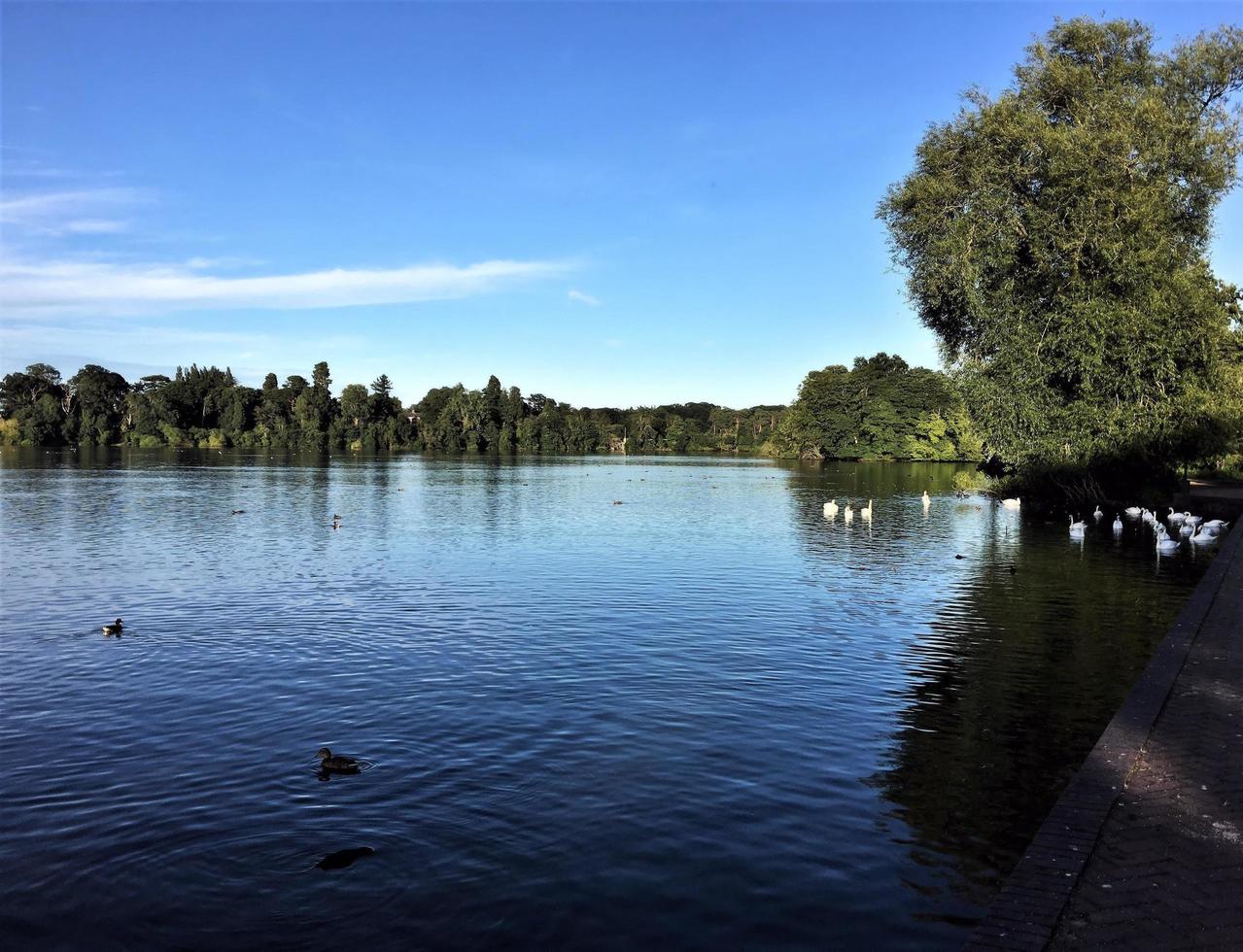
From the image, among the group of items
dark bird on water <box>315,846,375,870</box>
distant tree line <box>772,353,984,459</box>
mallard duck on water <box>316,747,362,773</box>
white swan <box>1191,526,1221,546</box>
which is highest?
distant tree line <box>772,353,984,459</box>

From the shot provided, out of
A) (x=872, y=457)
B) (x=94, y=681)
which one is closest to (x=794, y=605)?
(x=94, y=681)

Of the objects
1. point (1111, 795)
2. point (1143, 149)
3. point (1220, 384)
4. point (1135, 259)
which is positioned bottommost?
point (1111, 795)

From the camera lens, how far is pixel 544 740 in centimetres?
1130

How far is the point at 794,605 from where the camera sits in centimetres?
2081

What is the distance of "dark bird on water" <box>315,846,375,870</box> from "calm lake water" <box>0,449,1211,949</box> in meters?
0.14

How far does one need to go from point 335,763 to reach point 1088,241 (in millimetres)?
34325

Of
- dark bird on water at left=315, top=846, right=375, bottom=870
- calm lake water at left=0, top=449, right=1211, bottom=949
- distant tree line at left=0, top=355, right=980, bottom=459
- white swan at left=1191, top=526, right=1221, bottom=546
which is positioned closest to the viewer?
calm lake water at left=0, top=449, right=1211, bottom=949

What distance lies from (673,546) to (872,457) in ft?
364

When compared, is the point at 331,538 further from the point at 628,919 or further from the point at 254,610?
the point at 628,919

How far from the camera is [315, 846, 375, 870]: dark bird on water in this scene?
26.4 ft

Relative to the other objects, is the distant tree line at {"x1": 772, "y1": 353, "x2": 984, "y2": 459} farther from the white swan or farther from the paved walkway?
the paved walkway

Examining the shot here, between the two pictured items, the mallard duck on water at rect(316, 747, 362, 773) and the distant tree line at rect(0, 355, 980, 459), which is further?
the distant tree line at rect(0, 355, 980, 459)

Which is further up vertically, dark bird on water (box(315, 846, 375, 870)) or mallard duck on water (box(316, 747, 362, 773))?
mallard duck on water (box(316, 747, 362, 773))

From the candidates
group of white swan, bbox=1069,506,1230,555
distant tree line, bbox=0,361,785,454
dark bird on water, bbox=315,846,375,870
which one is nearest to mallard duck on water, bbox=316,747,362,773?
dark bird on water, bbox=315,846,375,870
